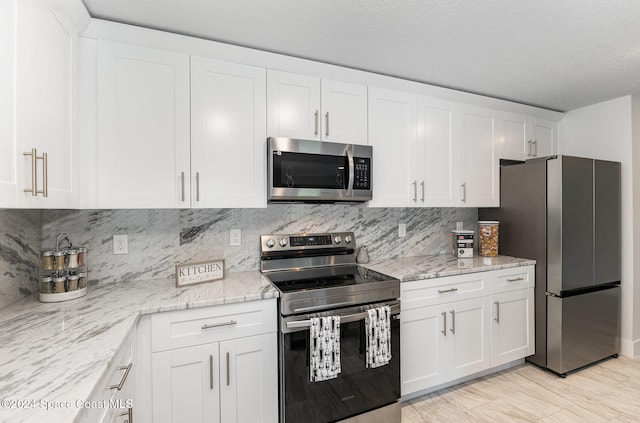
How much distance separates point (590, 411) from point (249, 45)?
3.32 metres

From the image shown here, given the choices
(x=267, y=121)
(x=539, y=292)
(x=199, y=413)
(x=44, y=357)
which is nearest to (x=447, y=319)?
(x=539, y=292)

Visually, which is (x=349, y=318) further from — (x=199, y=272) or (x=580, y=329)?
(x=580, y=329)

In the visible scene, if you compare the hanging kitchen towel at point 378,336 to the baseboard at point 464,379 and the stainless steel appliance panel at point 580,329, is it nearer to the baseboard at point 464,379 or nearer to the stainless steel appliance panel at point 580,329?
the baseboard at point 464,379

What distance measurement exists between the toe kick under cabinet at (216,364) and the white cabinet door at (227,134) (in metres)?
0.66

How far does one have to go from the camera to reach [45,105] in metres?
1.25

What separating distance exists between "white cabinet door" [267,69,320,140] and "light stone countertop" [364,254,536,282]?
3.66 ft

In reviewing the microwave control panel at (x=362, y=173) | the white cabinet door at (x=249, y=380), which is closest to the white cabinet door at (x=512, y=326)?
the microwave control panel at (x=362, y=173)

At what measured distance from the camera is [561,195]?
250cm

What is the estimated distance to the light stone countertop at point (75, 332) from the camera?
81 centimetres

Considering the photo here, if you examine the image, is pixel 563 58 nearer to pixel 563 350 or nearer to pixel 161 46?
pixel 563 350

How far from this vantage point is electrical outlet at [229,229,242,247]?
88.8 inches

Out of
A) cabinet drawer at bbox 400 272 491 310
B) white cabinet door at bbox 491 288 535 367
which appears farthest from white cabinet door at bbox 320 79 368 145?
white cabinet door at bbox 491 288 535 367

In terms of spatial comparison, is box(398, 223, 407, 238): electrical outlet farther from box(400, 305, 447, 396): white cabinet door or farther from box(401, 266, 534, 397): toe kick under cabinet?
box(400, 305, 447, 396): white cabinet door

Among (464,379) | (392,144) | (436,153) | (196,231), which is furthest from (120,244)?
(464,379)
